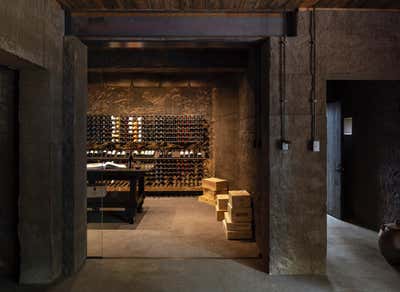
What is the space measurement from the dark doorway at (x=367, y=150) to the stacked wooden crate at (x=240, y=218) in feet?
8.06

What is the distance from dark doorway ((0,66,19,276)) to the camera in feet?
13.2

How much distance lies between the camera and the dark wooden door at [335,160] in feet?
23.8

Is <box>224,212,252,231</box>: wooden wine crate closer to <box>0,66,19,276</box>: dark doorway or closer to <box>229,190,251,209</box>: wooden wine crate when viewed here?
<box>229,190,251,209</box>: wooden wine crate

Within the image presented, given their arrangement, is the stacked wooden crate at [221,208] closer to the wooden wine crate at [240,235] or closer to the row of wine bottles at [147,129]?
the wooden wine crate at [240,235]

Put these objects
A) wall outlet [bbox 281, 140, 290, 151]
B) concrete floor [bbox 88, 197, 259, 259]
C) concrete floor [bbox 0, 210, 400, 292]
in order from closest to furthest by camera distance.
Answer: concrete floor [bbox 0, 210, 400, 292] → wall outlet [bbox 281, 140, 290, 151] → concrete floor [bbox 88, 197, 259, 259]

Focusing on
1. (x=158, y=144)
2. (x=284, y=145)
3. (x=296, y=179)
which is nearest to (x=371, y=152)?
(x=296, y=179)

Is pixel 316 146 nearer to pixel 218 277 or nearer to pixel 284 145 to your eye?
pixel 284 145

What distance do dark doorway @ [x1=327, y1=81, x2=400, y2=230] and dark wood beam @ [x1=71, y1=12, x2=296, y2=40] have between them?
10.6 ft

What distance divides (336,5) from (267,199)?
2481 mm

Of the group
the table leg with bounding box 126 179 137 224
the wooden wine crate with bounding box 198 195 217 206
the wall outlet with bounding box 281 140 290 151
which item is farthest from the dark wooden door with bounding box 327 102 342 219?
the table leg with bounding box 126 179 137 224

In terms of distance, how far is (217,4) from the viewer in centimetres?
407

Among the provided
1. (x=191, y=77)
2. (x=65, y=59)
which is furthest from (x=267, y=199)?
(x=191, y=77)

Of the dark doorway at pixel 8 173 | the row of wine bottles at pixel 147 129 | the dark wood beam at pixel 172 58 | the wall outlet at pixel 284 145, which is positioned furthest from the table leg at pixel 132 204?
the wall outlet at pixel 284 145

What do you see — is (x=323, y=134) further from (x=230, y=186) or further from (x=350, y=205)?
(x=230, y=186)
